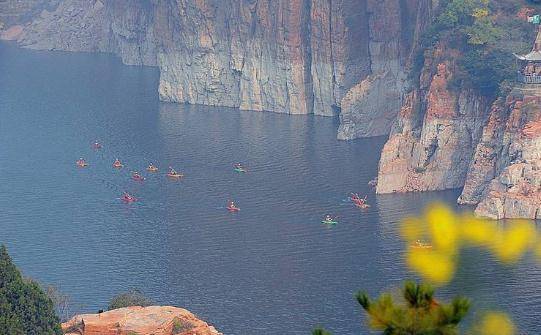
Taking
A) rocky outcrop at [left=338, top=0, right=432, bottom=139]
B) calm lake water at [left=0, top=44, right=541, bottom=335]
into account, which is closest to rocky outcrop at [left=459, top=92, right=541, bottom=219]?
calm lake water at [left=0, top=44, right=541, bottom=335]

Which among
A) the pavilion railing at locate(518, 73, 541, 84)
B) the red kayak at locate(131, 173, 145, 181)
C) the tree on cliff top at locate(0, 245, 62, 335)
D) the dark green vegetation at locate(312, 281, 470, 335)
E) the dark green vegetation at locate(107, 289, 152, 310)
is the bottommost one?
the dark green vegetation at locate(107, 289, 152, 310)

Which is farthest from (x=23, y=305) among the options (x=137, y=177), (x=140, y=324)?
(x=137, y=177)

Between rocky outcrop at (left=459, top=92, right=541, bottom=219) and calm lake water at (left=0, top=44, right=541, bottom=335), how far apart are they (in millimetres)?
5182

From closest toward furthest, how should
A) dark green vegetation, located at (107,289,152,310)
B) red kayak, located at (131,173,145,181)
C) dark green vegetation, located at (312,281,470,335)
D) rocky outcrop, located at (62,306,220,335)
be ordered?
dark green vegetation, located at (312,281,470,335), rocky outcrop, located at (62,306,220,335), dark green vegetation, located at (107,289,152,310), red kayak, located at (131,173,145,181)

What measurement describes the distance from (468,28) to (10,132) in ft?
241

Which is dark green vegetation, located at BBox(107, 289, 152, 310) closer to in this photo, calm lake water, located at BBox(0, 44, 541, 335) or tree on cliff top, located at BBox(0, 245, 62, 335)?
calm lake water, located at BBox(0, 44, 541, 335)

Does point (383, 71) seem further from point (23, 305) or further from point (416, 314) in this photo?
point (416, 314)

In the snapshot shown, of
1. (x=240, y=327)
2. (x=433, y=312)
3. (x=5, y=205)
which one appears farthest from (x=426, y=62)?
(x=433, y=312)

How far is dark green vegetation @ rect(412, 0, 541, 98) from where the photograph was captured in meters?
144

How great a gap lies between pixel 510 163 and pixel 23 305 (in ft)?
211

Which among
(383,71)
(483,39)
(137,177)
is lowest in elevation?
(137,177)

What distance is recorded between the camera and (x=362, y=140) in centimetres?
17850

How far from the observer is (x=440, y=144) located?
14712 centimetres

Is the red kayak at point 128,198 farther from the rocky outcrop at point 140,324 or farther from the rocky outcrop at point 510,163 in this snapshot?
the rocky outcrop at point 140,324
